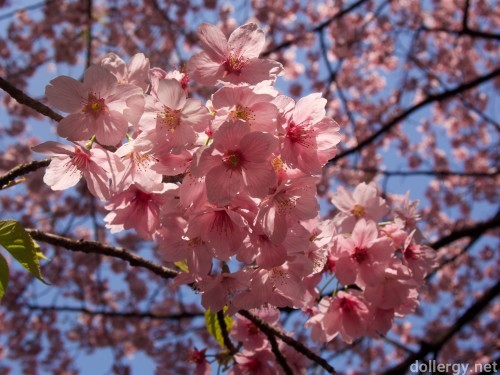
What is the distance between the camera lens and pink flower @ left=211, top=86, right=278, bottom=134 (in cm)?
136

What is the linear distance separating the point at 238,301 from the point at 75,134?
810 mm

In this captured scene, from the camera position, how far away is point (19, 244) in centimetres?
141

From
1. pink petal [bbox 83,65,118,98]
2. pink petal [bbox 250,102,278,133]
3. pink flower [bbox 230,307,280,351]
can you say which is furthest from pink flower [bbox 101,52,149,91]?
pink flower [bbox 230,307,280,351]

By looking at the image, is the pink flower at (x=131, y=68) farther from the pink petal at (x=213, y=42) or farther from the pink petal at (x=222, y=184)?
the pink petal at (x=222, y=184)

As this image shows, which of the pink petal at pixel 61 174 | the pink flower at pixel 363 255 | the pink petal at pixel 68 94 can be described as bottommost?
the pink flower at pixel 363 255

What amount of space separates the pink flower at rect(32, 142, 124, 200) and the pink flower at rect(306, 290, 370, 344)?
108 cm

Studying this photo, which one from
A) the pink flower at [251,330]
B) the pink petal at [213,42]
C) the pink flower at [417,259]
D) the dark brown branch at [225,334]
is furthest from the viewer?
the pink flower at [251,330]

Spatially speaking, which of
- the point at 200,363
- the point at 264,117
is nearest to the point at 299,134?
the point at 264,117

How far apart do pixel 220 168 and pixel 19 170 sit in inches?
31.2

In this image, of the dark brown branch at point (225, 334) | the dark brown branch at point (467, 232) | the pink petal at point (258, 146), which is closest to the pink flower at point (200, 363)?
the dark brown branch at point (225, 334)

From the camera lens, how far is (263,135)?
1295mm

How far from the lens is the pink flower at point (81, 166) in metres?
1.48

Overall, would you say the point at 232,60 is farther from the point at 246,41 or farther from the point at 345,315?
the point at 345,315

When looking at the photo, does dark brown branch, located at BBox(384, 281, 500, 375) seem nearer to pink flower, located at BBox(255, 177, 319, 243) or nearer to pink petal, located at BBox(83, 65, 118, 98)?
pink flower, located at BBox(255, 177, 319, 243)
